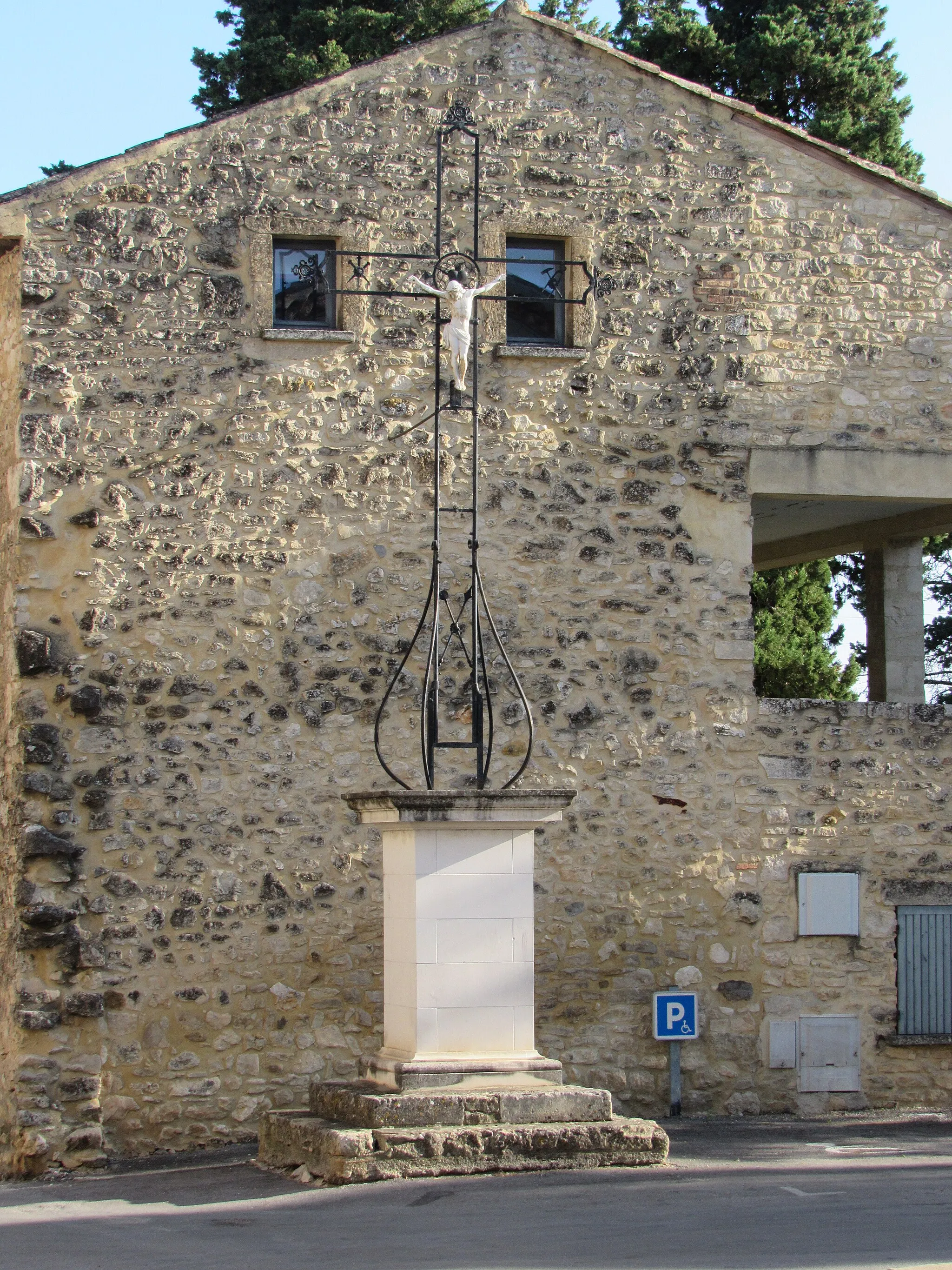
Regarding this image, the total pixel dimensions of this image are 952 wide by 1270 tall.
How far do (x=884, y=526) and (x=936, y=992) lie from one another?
11.5ft

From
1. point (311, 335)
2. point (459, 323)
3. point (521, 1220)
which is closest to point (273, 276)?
point (311, 335)

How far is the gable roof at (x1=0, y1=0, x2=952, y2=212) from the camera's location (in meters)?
10.4

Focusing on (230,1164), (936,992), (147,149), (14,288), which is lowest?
(230,1164)

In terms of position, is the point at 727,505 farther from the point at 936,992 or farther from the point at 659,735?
the point at 936,992

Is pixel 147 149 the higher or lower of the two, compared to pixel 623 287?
higher

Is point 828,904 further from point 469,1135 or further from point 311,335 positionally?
point 311,335

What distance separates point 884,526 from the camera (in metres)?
12.4

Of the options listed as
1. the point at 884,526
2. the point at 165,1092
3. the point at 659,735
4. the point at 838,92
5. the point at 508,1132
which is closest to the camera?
the point at 508,1132

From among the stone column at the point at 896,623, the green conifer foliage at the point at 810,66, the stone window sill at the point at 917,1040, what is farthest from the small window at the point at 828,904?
the green conifer foliage at the point at 810,66

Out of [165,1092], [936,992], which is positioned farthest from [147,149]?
[936,992]

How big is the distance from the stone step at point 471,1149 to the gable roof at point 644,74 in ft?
19.7

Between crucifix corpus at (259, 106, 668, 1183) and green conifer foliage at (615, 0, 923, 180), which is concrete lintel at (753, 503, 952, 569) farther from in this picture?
green conifer foliage at (615, 0, 923, 180)

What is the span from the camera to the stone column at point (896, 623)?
472 inches

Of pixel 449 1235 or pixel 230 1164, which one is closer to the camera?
pixel 449 1235
